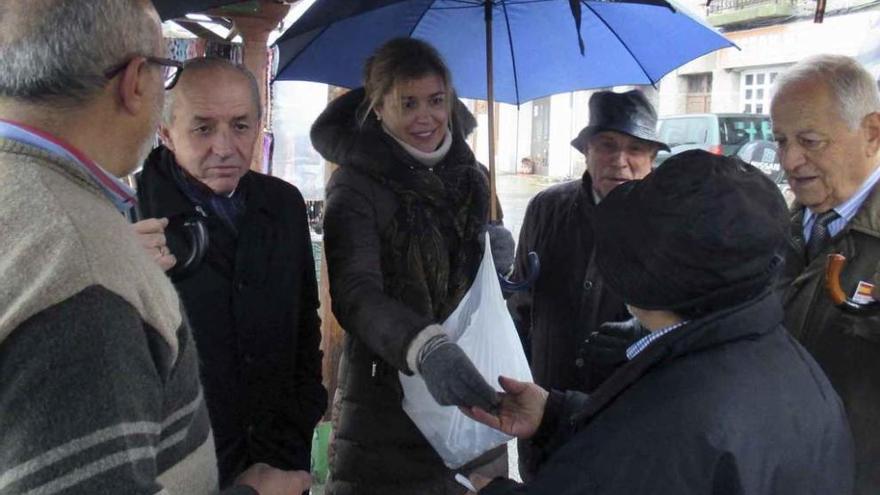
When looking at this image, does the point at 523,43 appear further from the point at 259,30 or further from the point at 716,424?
the point at 716,424

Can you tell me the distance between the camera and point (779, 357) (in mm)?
1290

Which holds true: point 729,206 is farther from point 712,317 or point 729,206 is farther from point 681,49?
point 681,49

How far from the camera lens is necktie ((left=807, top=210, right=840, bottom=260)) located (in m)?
2.03

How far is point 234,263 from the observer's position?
74.1 inches

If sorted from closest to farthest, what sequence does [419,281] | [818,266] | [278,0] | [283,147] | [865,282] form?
[865,282] < [818,266] < [419,281] < [278,0] < [283,147]

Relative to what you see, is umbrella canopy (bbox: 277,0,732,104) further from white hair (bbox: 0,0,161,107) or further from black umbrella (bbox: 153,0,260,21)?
white hair (bbox: 0,0,161,107)

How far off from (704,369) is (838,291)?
33.6 inches

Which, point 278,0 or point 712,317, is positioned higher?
point 278,0

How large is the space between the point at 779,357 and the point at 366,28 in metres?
1.96

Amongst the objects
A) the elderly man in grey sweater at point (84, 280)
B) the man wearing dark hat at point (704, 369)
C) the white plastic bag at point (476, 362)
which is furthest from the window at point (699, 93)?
the elderly man in grey sweater at point (84, 280)

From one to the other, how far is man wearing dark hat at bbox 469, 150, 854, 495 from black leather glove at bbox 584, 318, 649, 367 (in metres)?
0.71

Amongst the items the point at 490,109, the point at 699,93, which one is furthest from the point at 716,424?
the point at 699,93

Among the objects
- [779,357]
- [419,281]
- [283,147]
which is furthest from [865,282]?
[283,147]

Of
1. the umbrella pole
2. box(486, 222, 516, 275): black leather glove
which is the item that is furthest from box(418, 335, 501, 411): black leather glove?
the umbrella pole
